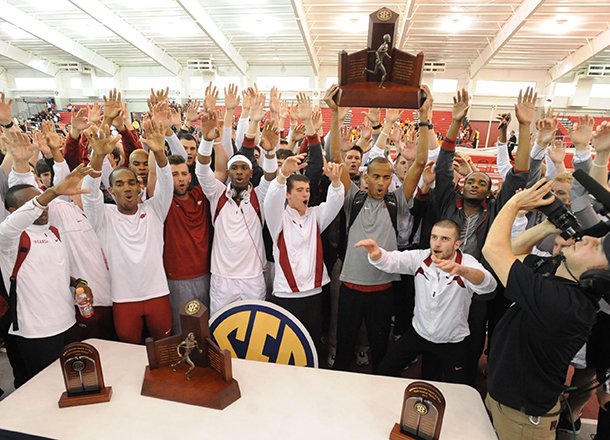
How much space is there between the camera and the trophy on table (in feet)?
6.44

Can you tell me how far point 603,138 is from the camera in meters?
2.52

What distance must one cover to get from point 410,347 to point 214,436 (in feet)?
4.75

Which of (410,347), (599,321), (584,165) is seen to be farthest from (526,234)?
(584,165)

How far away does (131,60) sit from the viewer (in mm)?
20016

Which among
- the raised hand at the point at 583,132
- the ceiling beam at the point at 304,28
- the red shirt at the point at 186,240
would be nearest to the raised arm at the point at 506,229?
the raised hand at the point at 583,132

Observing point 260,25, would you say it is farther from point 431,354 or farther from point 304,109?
point 431,354

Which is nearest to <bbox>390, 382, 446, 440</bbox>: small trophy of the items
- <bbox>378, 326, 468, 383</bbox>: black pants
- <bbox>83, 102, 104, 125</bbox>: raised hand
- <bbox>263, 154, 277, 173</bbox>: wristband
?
<bbox>378, 326, 468, 383</bbox>: black pants

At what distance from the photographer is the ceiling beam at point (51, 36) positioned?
13.1 m

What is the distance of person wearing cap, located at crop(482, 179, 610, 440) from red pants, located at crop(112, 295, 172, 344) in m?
2.10

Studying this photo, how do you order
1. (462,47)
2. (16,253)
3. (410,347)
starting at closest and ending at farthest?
(16,253), (410,347), (462,47)

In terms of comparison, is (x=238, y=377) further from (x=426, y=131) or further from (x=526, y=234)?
(x=426, y=131)

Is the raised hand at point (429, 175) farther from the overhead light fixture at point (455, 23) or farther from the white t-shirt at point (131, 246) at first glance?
the overhead light fixture at point (455, 23)

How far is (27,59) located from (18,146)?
2223 cm

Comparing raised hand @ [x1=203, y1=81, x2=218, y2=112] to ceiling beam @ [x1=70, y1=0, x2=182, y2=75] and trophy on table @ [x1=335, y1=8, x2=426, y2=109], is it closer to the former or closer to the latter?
trophy on table @ [x1=335, y1=8, x2=426, y2=109]
